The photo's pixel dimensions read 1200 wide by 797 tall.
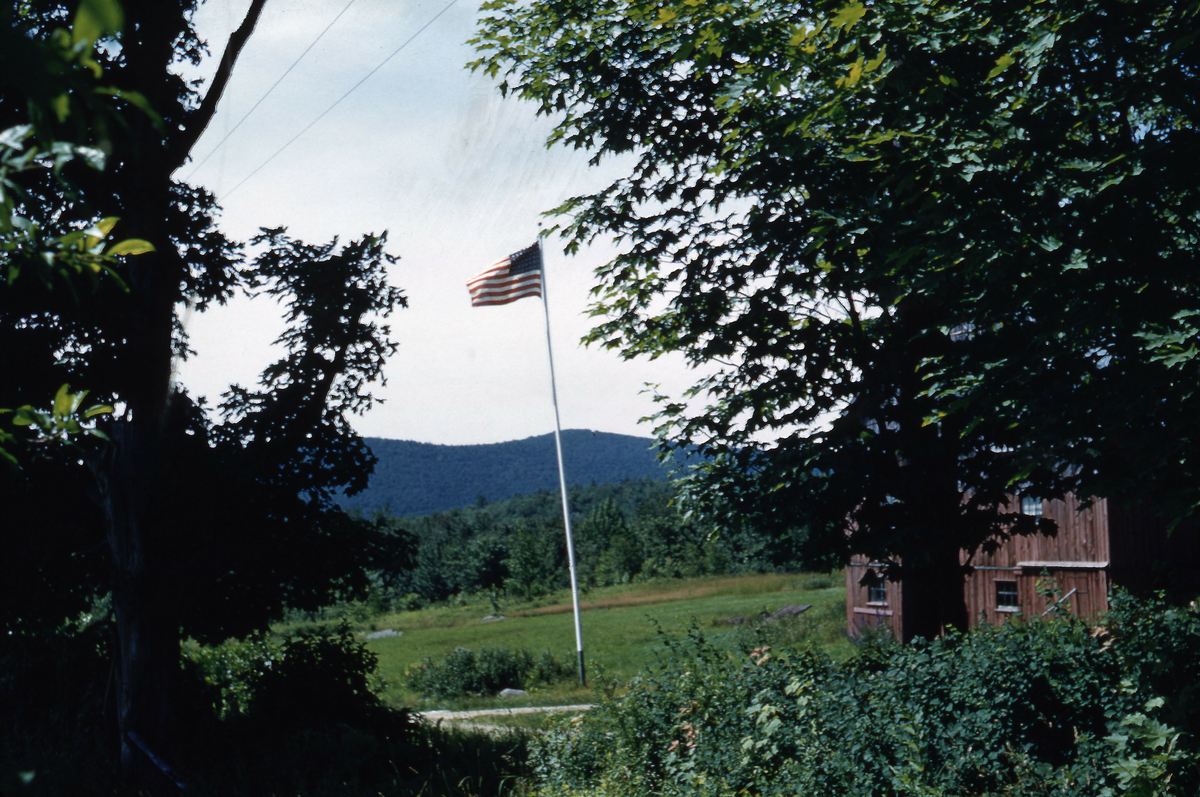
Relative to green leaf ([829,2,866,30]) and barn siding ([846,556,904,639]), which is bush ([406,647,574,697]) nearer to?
barn siding ([846,556,904,639])

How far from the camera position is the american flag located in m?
21.5

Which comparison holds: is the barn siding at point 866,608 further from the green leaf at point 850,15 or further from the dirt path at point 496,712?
the green leaf at point 850,15

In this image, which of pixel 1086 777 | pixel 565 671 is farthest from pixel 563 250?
pixel 565 671

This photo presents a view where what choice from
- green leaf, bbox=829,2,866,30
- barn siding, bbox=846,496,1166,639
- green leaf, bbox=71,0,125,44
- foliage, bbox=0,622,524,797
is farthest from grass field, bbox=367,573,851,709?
green leaf, bbox=71,0,125,44

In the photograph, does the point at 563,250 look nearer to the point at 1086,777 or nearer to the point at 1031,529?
the point at 1031,529

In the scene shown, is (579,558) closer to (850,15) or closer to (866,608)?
(866,608)

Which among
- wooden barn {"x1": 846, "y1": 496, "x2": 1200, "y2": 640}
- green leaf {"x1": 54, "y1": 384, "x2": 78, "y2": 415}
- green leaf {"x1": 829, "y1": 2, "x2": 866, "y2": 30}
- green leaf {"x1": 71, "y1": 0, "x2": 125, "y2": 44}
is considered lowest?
wooden barn {"x1": 846, "y1": 496, "x2": 1200, "y2": 640}

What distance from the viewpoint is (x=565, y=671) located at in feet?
76.0

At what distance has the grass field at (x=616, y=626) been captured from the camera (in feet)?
65.6

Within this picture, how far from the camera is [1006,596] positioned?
22453 millimetres

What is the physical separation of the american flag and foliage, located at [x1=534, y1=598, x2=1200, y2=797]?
14573 mm

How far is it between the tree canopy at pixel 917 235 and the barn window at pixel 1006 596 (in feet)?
40.9

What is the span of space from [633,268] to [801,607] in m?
26.8

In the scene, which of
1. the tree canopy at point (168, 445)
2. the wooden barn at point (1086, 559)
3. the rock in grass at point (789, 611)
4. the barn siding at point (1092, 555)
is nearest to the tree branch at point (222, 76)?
the tree canopy at point (168, 445)
